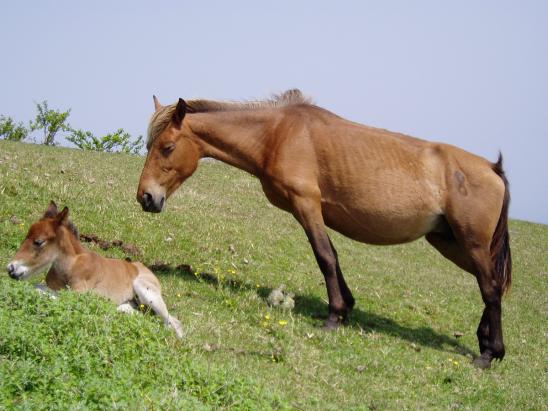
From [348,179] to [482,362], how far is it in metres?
2.80

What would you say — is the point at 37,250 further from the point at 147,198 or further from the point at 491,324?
the point at 491,324

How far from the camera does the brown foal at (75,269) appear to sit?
273 inches

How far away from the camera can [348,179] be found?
9336 millimetres

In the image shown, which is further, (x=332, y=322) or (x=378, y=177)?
(x=378, y=177)

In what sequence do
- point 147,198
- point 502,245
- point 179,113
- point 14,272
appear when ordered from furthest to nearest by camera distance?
point 502,245, point 179,113, point 147,198, point 14,272

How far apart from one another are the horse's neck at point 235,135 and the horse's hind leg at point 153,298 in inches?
103

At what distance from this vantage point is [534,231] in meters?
24.6

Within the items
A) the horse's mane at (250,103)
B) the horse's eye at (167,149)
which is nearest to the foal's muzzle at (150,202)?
the horse's eye at (167,149)

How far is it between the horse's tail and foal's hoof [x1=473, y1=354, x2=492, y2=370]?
1.00 meters

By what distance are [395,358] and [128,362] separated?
3557 millimetres

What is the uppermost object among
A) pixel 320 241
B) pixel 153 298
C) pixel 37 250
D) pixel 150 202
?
pixel 320 241

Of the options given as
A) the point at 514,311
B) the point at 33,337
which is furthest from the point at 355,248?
the point at 33,337

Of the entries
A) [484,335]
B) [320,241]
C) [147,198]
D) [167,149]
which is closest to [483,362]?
[484,335]

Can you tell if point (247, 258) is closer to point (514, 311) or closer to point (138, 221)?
point (138, 221)
